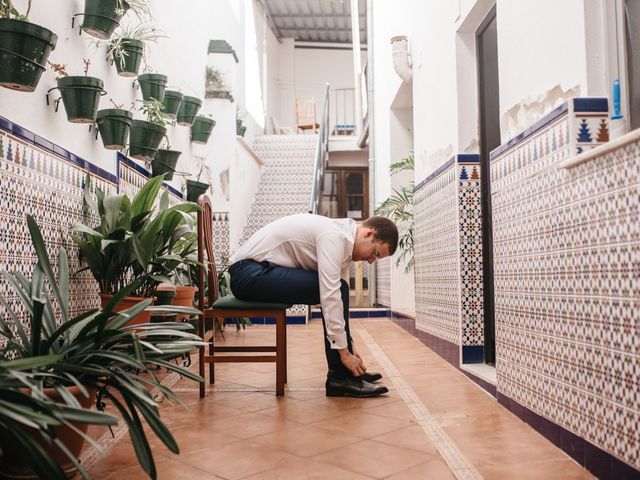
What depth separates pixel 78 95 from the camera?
2771mm

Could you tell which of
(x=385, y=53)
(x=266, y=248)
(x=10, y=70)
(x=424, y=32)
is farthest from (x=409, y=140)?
(x=10, y=70)

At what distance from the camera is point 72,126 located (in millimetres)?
3074

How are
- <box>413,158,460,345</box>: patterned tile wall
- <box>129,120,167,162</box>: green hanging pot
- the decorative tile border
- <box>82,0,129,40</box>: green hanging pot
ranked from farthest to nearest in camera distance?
<box>129,120,167,162</box>: green hanging pot < <box>413,158,460,345</box>: patterned tile wall < the decorative tile border < <box>82,0,129,40</box>: green hanging pot

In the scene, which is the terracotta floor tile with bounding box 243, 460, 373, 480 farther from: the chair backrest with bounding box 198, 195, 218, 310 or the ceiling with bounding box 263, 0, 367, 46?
the ceiling with bounding box 263, 0, 367, 46

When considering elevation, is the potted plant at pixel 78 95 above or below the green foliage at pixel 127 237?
above

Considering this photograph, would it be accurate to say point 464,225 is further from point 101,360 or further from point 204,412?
point 101,360

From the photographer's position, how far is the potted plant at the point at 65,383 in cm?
130

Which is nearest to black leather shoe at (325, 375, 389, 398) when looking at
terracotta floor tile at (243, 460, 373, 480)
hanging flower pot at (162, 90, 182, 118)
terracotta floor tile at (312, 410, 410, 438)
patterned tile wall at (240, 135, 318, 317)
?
terracotta floor tile at (312, 410, 410, 438)

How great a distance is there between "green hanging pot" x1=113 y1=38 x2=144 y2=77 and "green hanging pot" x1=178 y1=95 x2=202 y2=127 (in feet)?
4.82

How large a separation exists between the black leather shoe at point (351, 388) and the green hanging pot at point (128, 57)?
2.12 meters

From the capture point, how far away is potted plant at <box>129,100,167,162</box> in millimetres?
3795

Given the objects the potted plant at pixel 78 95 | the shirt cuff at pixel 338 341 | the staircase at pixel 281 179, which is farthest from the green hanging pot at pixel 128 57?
the staircase at pixel 281 179

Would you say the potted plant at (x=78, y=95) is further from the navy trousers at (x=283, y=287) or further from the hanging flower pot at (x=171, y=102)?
the hanging flower pot at (x=171, y=102)

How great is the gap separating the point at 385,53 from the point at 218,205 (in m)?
2.73
